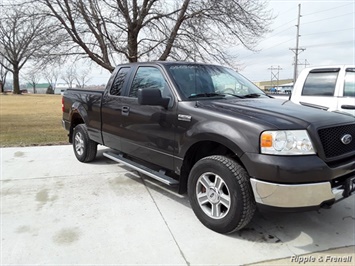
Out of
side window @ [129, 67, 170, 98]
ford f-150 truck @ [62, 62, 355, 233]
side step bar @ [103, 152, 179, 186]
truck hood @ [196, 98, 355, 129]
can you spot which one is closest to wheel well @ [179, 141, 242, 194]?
ford f-150 truck @ [62, 62, 355, 233]

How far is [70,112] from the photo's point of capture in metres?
6.34

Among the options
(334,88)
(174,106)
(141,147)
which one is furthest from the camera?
(334,88)

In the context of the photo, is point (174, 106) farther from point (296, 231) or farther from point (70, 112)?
point (70, 112)

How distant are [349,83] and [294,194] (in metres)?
4.10

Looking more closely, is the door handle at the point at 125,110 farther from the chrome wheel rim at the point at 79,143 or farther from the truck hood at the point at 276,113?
the chrome wheel rim at the point at 79,143

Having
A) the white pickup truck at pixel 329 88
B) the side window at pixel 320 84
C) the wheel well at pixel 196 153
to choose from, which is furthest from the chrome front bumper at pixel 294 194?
the side window at pixel 320 84

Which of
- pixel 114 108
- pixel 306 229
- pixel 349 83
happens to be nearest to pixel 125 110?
pixel 114 108

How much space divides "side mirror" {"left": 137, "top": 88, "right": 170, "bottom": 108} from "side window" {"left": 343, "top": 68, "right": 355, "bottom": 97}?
3.98m

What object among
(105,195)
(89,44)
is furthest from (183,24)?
(105,195)

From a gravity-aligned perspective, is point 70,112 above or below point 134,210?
above

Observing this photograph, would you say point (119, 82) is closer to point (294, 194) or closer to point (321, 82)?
point (294, 194)

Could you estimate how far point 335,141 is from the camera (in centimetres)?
313

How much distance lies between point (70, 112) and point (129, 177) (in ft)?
6.76

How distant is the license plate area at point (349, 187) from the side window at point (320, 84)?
3387 millimetres
